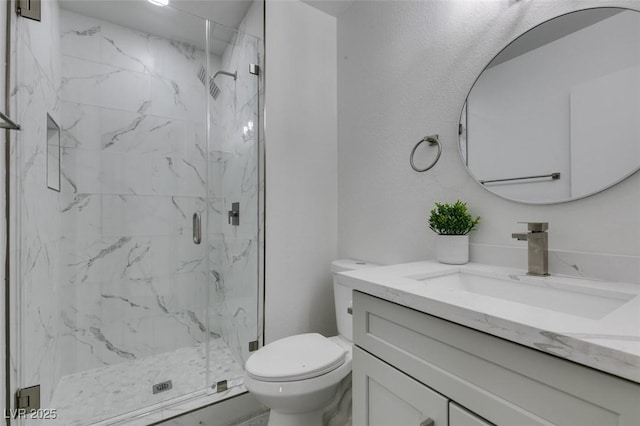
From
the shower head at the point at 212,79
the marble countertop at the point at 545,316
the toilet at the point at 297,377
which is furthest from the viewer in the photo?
the shower head at the point at 212,79

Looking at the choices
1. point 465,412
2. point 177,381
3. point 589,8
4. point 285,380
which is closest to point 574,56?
point 589,8

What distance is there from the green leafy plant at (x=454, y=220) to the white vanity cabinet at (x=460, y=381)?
51 centimetres

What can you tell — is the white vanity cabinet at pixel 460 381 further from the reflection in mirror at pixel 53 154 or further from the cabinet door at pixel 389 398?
the reflection in mirror at pixel 53 154

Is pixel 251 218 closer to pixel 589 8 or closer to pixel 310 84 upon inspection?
pixel 310 84

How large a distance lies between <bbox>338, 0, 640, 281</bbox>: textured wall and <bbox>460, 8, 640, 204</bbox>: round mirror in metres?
0.04

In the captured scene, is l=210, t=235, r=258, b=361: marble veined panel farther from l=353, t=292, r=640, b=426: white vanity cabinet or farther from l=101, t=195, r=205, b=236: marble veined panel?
l=353, t=292, r=640, b=426: white vanity cabinet

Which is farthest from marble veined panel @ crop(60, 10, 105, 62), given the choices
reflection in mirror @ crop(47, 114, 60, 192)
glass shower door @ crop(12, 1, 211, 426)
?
reflection in mirror @ crop(47, 114, 60, 192)

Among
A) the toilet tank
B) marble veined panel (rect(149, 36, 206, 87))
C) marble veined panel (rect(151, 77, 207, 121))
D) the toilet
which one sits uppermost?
marble veined panel (rect(149, 36, 206, 87))

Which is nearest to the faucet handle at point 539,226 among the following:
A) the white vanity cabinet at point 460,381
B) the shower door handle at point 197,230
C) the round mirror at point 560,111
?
the round mirror at point 560,111

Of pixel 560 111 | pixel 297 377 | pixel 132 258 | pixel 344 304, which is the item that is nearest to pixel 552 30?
pixel 560 111

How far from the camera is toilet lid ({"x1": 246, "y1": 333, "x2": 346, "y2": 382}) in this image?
3.97 feet

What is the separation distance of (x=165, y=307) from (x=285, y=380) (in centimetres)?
152

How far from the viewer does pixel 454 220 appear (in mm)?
1223

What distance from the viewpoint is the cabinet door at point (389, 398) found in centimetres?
71
